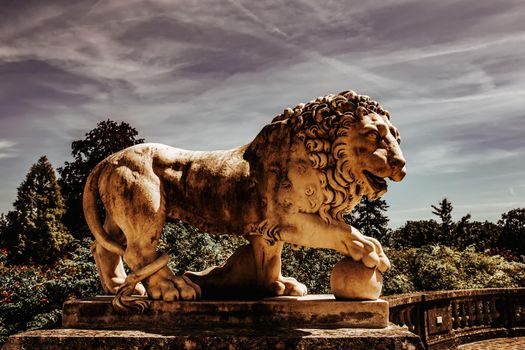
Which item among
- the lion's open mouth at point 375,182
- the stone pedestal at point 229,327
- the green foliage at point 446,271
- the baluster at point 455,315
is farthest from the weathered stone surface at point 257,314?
the green foliage at point 446,271

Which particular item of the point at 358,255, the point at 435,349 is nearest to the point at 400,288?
the point at 435,349

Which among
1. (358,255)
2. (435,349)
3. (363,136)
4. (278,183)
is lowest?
(435,349)

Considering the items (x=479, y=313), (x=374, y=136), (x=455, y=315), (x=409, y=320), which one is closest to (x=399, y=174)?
(x=374, y=136)

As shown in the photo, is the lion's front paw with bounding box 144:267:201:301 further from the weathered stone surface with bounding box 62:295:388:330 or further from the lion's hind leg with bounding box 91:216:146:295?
the lion's hind leg with bounding box 91:216:146:295

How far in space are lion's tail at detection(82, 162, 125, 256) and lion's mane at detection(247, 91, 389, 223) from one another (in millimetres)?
1651

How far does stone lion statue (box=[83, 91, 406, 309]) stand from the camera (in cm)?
382

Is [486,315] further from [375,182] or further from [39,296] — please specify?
[39,296]

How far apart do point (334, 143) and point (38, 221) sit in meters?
28.0

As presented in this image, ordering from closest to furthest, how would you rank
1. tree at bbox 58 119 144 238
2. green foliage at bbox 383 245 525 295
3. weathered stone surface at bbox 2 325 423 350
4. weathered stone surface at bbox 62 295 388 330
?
weathered stone surface at bbox 2 325 423 350, weathered stone surface at bbox 62 295 388 330, green foliage at bbox 383 245 525 295, tree at bbox 58 119 144 238

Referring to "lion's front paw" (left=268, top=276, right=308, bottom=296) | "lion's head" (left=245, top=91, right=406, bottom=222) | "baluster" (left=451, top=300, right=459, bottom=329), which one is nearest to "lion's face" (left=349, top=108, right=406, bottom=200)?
"lion's head" (left=245, top=91, right=406, bottom=222)

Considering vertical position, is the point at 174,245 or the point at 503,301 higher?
the point at 174,245

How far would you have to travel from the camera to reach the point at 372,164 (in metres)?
3.77

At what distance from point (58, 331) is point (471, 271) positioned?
11.2m

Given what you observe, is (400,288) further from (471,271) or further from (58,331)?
(58,331)
